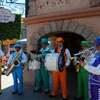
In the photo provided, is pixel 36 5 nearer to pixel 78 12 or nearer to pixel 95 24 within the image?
pixel 78 12

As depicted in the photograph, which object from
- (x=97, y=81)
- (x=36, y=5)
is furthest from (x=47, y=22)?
(x=97, y=81)

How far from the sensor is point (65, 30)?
564cm

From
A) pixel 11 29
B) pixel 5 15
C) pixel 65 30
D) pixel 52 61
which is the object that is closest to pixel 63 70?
pixel 52 61

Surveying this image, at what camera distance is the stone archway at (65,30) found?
5.12 m

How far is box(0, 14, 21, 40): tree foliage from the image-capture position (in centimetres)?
1777

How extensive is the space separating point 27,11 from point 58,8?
4.88ft

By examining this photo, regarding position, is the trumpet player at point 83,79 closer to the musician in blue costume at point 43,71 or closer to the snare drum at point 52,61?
the snare drum at point 52,61

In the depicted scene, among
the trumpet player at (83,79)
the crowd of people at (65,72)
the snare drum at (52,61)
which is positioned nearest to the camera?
the crowd of people at (65,72)

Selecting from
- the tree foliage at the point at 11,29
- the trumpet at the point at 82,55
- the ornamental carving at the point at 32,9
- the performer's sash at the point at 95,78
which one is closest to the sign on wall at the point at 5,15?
the ornamental carving at the point at 32,9

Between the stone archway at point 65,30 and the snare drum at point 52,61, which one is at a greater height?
the stone archway at point 65,30

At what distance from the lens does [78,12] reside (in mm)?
5309

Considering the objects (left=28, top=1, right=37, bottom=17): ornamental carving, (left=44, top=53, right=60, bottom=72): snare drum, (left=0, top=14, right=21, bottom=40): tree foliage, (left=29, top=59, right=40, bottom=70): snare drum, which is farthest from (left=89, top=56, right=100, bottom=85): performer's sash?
(left=0, top=14, right=21, bottom=40): tree foliage

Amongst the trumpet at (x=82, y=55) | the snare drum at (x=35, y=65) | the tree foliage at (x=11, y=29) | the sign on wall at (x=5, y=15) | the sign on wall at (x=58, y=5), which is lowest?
the snare drum at (x=35, y=65)

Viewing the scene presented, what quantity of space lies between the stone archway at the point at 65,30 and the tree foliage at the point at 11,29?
39.7 ft
